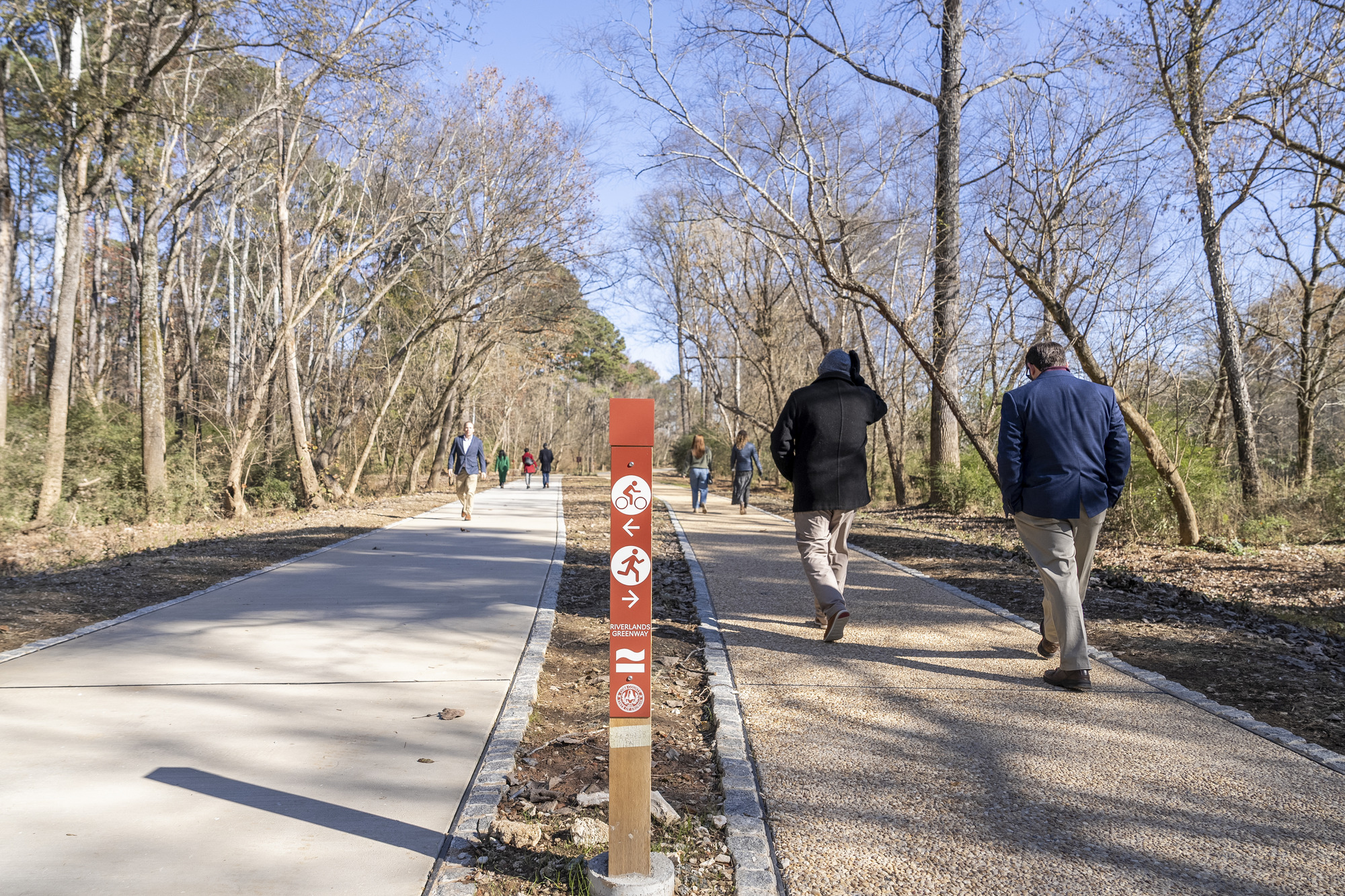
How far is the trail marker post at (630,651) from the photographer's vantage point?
107 inches

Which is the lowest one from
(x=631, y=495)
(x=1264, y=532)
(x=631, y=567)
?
(x=1264, y=532)

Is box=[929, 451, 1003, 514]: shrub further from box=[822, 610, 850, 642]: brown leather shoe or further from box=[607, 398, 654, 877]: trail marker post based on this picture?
box=[607, 398, 654, 877]: trail marker post

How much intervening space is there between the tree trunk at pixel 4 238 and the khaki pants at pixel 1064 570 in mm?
15740

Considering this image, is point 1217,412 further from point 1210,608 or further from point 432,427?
point 432,427

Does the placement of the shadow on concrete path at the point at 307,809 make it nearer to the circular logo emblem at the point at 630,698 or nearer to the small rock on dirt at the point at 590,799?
the small rock on dirt at the point at 590,799

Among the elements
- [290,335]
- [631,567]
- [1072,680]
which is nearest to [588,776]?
[631,567]

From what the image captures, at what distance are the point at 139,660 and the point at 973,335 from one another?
1841cm

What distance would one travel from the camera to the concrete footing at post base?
267 cm

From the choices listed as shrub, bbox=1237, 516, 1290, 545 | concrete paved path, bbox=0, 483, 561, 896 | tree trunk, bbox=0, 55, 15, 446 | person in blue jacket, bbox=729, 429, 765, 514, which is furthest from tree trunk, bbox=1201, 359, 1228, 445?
tree trunk, bbox=0, 55, 15, 446

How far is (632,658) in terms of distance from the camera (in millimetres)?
2744

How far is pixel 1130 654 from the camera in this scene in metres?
5.98

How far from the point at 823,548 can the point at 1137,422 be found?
20.7 feet

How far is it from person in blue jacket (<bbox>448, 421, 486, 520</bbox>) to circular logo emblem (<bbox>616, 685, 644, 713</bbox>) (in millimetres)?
11995

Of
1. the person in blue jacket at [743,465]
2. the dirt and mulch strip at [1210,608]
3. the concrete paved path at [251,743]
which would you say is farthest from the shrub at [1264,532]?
the concrete paved path at [251,743]
